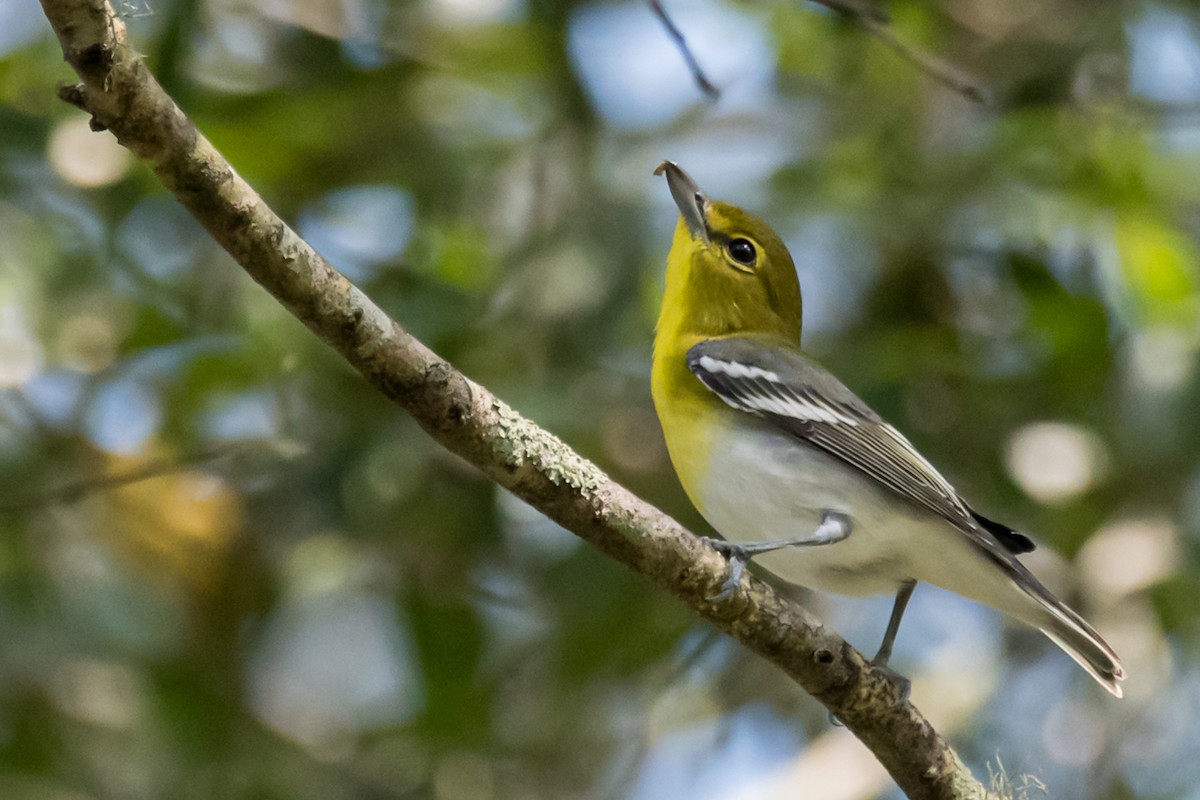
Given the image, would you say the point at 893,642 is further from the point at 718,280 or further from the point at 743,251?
the point at 743,251

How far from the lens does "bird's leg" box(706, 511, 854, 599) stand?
2816 millimetres

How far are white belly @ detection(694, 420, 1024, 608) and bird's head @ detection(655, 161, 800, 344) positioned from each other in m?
0.82

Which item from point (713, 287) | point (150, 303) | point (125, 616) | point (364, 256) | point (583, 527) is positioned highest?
point (713, 287)

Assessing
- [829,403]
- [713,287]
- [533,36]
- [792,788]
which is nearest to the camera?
[829,403]

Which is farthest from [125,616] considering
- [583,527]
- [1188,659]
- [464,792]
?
[1188,659]

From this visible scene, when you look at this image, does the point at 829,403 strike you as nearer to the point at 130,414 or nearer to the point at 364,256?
the point at 364,256

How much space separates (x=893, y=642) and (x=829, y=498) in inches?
18.8

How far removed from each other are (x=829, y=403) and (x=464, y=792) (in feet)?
8.36

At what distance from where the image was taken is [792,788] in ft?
18.0

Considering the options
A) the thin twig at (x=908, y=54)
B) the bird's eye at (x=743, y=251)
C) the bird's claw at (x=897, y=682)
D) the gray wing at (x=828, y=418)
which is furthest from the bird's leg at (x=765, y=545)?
the thin twig at (x=908, y=54)

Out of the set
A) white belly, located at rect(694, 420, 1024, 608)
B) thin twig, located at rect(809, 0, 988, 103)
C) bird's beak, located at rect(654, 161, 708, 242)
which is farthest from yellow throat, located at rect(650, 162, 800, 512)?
thin twig, located at rect(809, 0, 988, 103)

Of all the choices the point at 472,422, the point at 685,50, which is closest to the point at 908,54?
the point at 685,50

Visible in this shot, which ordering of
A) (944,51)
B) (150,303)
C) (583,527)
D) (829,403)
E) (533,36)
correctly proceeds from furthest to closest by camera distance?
(944,51) → (533,36) → (150,303) → (829,403) → (583,527)

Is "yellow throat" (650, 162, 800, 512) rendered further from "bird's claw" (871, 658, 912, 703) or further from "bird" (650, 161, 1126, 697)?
"bird's claw" (871, 658, 912, 703)
